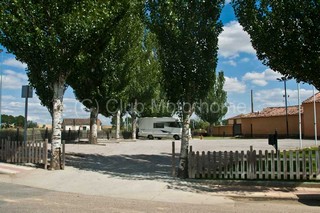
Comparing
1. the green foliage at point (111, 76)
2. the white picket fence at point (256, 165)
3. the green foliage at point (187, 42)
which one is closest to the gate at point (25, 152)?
the green foliage at point (187, 42)

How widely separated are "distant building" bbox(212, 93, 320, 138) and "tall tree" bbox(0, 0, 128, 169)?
1247 inches

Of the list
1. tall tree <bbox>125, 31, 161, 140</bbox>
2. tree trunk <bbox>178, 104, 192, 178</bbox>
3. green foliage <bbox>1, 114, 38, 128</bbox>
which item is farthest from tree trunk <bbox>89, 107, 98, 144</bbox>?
green foliage <bbox>1, 114, 38, 128</bbox>

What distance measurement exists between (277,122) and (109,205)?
144ft

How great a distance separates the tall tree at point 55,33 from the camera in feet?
45.2

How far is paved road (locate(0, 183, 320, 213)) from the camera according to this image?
8.25 metres

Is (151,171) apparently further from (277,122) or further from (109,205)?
(277,122)

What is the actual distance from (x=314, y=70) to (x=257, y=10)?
9.34ft

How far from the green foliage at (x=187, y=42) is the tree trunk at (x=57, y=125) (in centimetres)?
447

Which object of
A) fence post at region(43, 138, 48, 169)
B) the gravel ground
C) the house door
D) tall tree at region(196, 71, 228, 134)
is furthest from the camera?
tall tree at region(196, 71, 228, 134)

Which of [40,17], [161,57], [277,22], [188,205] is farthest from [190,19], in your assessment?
[188,205]

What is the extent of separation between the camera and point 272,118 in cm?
4994

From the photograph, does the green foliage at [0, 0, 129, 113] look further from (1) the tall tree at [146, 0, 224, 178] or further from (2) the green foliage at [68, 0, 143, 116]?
(2) the green foliage at [68, 0, 143, 116]

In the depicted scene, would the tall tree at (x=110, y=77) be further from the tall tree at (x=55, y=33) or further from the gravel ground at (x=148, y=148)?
the tall tree at (x=55, y=33)

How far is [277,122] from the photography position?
49188 mm
